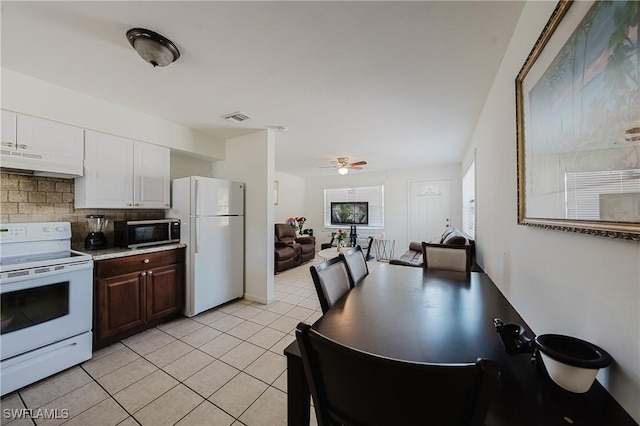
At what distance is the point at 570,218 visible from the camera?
81 cm

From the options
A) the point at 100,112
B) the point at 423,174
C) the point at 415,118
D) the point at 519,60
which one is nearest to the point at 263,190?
the point at 100,112

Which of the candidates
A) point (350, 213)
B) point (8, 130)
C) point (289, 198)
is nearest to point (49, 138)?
point (8, 130)

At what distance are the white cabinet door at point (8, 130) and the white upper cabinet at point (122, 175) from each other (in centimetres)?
44

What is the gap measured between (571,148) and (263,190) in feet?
9.52

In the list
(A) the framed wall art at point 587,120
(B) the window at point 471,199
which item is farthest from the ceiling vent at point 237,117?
(B) the window at point 471,199

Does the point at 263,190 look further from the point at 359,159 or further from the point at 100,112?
the point at 359,159

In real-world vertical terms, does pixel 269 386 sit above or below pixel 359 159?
below

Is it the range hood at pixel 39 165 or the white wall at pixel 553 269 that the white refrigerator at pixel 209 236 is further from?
the white wall at pixel 553 269

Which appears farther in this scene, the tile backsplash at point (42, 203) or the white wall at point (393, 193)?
the white wall at point (393, 193)

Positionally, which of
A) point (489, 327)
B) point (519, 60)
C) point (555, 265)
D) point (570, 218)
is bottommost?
point (489, 327)

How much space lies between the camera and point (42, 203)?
7.45ft

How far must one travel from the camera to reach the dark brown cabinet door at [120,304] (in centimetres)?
213

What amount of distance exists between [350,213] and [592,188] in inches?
237

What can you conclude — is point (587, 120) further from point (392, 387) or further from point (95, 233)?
point (95, 233)
